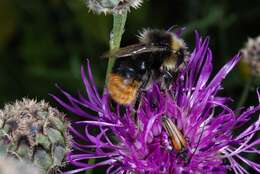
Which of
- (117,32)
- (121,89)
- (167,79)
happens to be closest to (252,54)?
(167,79)

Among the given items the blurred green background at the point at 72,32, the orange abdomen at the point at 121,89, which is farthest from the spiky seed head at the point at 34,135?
the blurred green background at the point at 72,32

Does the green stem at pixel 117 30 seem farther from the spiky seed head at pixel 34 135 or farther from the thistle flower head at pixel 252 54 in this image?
the thistle flower head at pixel 252 54

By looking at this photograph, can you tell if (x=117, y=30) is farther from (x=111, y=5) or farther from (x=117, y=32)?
A: (x=111, y=5)

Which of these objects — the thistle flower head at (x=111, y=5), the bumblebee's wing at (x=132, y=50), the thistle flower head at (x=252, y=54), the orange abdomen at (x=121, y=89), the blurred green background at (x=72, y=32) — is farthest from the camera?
the blurred green background at (x=72, y=32)

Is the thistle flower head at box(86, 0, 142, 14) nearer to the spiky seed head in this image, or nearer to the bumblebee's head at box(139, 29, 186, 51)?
the bumblebee's head at box(139, 29, 186, 51)

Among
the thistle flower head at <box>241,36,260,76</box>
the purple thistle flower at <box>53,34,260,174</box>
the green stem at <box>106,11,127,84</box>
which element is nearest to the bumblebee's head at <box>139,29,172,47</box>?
the green stem at <box>106,11,127,84</box>

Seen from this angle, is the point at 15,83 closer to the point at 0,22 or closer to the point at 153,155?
the point at 0,22
